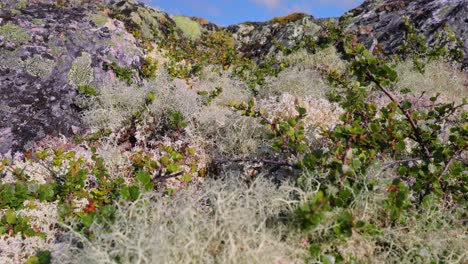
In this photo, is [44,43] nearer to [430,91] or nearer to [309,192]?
[309,192]

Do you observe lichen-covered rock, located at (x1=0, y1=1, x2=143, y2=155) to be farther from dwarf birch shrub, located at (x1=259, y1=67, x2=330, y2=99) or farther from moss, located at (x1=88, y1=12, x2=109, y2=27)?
dwarf birch shrub, located at (x1=259, y1=67, x2=330, y2=99)

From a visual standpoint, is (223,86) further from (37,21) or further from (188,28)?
(188,28)

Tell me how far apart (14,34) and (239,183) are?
469 cm

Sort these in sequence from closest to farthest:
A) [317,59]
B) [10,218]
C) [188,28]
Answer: [10,218], [317,59], [188,28]

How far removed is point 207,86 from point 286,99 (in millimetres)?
2125

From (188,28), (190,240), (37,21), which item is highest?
(188,28)

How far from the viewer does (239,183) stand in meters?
2.87

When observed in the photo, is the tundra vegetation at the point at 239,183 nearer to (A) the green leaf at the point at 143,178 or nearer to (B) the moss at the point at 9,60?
(A) the green leaf at the point at 143,178

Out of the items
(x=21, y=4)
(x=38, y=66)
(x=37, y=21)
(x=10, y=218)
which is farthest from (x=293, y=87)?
(x=21, y=4)

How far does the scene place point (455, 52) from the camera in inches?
289

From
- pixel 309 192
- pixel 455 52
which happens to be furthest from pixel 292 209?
pixel 455 52

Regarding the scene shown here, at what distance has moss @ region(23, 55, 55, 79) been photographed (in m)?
5.18

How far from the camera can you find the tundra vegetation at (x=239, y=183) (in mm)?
2346

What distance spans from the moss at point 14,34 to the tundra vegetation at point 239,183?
3 centimetres
